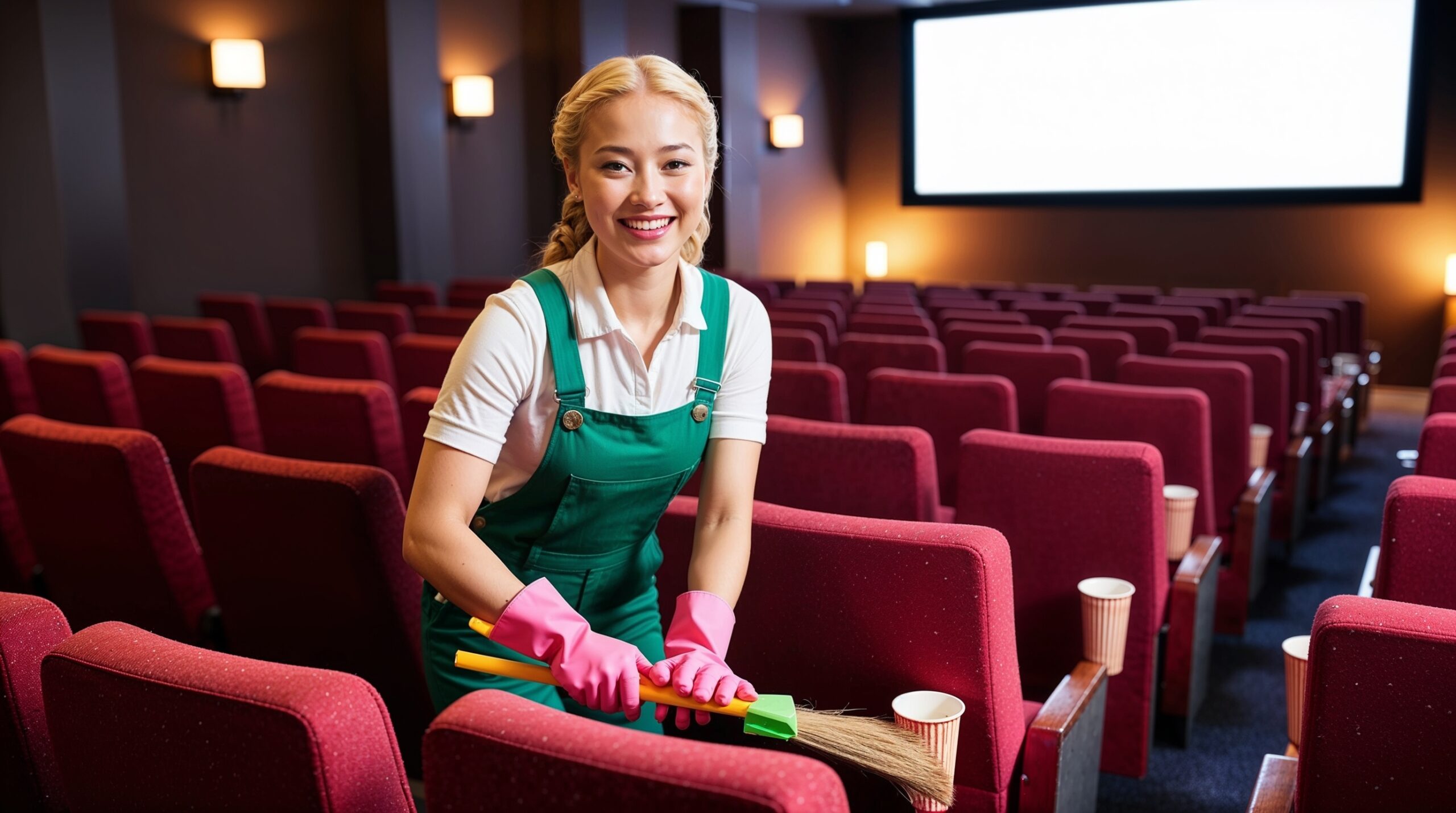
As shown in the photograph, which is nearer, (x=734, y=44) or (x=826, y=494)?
(x=826, y=494)

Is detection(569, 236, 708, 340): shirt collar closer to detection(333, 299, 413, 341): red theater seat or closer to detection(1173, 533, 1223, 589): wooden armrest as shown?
detection(1173, 533, 1223, 589): wooden armrest

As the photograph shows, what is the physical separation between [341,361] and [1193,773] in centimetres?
287

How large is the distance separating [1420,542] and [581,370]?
45.6 inches

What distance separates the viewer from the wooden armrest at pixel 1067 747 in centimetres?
169

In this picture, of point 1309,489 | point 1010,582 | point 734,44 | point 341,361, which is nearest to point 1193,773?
point 1010,582

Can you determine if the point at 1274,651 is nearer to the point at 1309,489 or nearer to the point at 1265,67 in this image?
the point at 1309,489

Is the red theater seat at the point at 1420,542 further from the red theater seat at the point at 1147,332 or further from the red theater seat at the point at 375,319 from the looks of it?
the red theater seat at the point at 375,319

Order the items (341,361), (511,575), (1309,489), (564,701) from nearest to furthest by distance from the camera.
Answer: (511,575)
(564,701)
(341,361)
(1309,489)

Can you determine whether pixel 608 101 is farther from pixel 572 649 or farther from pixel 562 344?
pixel 572 649

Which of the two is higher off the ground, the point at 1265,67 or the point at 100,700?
the point at 1265,67

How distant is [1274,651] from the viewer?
338 cm

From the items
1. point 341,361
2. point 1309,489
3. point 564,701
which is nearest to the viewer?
point 564,701

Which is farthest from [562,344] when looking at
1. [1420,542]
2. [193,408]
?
[193,408]

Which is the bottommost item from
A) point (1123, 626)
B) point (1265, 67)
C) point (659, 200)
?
point (1123, 626)
